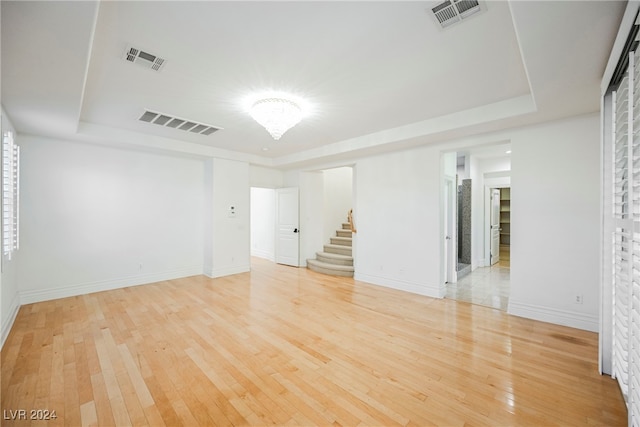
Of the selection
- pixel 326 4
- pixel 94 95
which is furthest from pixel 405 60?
pixel 94 95

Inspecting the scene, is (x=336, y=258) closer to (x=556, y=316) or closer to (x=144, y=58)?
(x=556, y=316)

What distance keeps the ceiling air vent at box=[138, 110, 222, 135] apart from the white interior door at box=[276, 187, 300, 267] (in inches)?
118

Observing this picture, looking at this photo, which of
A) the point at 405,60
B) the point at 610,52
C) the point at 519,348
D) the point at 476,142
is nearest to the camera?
the point at 610,52

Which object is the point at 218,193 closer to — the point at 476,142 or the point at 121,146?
the point at 121,146

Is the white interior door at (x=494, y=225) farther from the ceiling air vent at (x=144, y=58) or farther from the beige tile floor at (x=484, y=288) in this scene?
the ceiling air vent at (x=144, y=58)

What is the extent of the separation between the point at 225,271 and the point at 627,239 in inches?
241

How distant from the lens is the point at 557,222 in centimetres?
343

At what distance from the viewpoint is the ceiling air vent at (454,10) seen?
176cm

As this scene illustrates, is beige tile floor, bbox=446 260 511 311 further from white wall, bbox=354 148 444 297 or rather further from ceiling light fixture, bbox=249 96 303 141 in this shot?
ceiling light fixture, bbox=249 96 303 141

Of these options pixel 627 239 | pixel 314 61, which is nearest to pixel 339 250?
pixel 314 61

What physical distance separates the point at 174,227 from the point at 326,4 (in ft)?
17.8

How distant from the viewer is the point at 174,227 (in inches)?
227

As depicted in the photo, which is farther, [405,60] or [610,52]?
[405,60]

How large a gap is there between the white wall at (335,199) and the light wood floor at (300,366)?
12.3 feet
